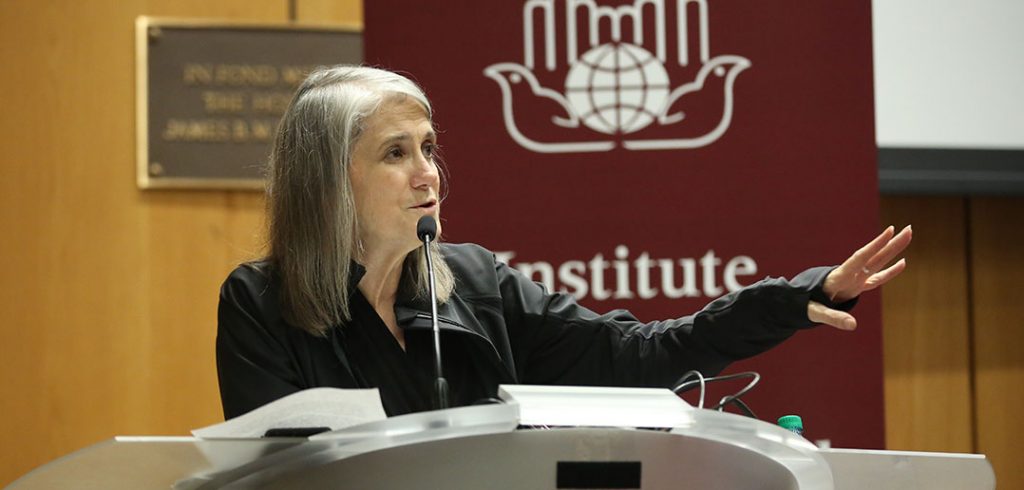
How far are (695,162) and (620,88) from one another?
0.74 feet

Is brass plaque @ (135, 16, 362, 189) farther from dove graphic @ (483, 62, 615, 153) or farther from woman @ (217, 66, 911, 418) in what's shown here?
woman @ (217, 66, 911, 418)

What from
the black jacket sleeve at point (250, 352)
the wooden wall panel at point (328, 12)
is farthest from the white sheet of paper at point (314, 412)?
the wooden wall panel at point (328, 12)

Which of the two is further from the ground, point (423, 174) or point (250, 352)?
point (423, 174)

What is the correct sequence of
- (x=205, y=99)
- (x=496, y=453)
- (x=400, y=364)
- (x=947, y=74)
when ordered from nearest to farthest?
(x=496, y=453)
(x=400, y=364)
(x=947, y=74)
(x=205, y=99)

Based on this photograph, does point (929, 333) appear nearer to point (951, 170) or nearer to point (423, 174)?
point (951, 170)

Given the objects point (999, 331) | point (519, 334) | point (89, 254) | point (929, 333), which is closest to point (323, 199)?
point (519, 334)

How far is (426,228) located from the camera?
1802mm

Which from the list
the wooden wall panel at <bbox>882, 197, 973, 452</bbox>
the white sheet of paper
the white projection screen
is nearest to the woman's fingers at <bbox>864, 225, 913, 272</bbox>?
the white sheet of paper

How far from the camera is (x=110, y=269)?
11.8ft

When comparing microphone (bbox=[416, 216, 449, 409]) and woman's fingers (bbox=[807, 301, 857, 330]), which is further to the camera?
woman's fingers (bbox=[807, 301, 857, 330])

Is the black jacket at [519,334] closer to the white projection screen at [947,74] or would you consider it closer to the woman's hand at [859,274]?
the woman's hand at [859,274]

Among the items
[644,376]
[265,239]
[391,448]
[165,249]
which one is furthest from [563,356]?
[165,249]

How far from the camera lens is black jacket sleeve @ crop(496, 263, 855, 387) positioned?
1.84 metres

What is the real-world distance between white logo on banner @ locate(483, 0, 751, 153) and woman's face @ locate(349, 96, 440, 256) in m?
0.75
